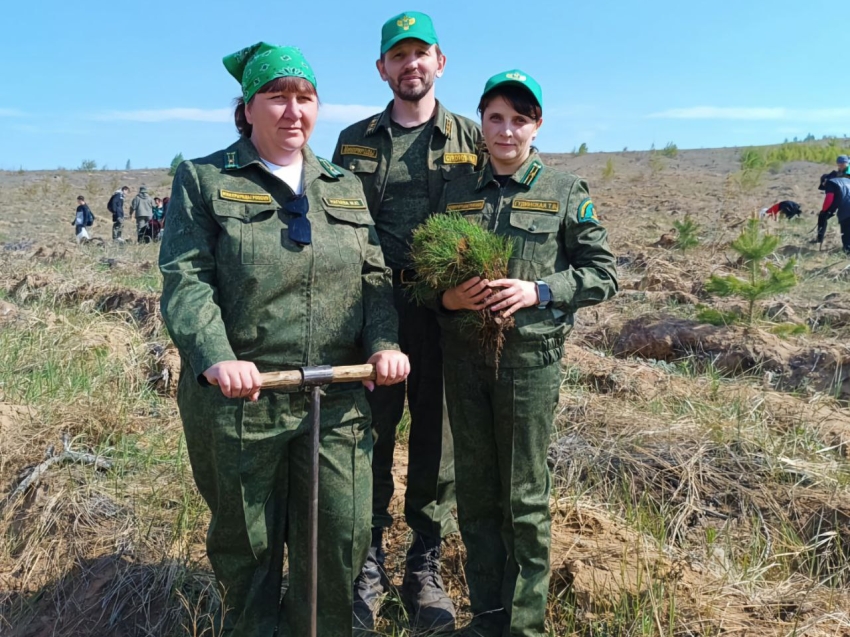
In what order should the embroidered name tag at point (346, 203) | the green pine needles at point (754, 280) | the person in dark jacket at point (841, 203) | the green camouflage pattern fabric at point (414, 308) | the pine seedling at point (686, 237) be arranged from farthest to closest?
the person in dark jacket at point (841, 203) → the pine seedling at point (686, 237) → the green pine needles at point (754, 280) → the green camouflage pattern fabric at point (414, 308) → the embroidered name tag at point (346, 203)

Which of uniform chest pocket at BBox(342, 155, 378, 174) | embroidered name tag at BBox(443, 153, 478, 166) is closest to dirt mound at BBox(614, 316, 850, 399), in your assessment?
embroidered name tag at BBox(443, 153, 478, 166)

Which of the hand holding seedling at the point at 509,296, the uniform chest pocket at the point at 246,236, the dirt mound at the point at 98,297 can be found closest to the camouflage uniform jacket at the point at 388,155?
the hand holding seedling at the point at 509,296

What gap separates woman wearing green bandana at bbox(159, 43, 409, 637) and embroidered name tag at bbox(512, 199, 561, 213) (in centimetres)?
61

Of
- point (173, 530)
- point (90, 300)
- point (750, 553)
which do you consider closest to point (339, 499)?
point (173, 530)

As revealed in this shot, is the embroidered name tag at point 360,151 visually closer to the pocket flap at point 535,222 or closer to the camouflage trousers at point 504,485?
the pocket flap at point 535,222

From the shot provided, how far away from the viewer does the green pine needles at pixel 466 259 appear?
276 centimetres

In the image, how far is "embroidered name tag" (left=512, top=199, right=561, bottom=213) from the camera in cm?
296

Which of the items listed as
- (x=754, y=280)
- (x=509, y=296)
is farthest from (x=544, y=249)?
(x=754, y=280)

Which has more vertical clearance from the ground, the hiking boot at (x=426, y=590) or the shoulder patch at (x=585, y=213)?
the shoulder patch at (x=585, y=213)

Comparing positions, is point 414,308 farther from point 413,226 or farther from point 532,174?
point 532,174

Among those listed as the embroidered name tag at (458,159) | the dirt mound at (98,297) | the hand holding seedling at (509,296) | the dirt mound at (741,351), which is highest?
the embroidered name tag at (458,159)

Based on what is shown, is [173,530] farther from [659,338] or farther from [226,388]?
[659,338]

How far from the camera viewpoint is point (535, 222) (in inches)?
116

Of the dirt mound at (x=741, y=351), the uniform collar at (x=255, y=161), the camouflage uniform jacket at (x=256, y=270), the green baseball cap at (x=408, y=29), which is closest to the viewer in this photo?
the camouflage uniform jacket at (x=256, y=270)
